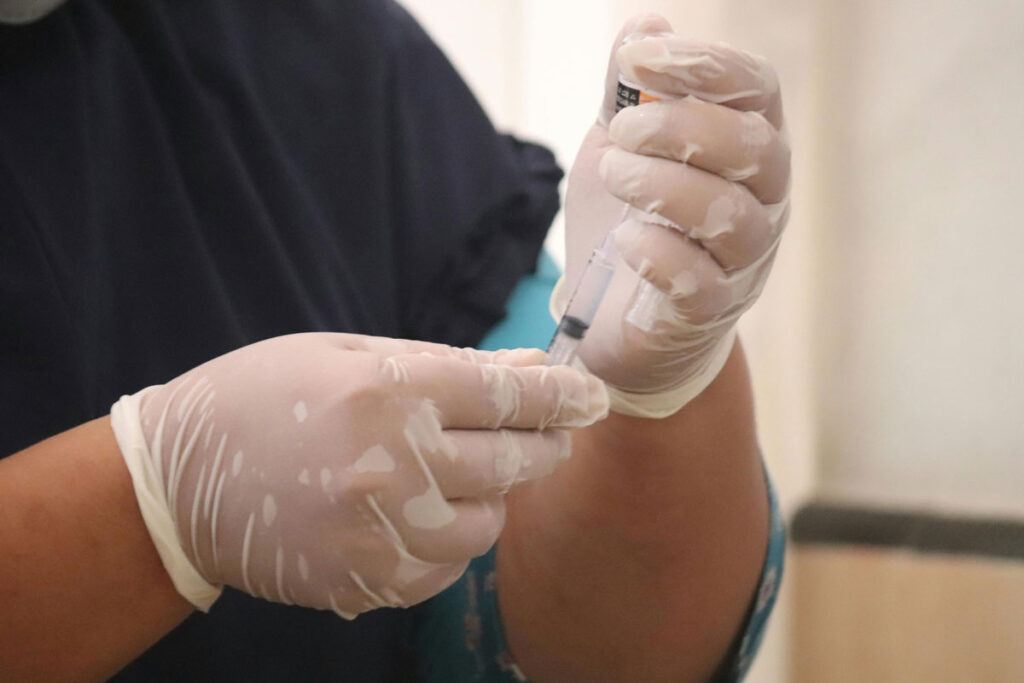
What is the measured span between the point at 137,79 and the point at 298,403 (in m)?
0.31

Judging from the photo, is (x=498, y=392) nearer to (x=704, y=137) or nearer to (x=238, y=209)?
(x=704, y=137)

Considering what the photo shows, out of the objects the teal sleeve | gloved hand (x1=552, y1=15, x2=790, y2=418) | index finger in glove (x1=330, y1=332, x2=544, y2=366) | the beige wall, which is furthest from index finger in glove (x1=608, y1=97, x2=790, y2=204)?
the beige wall

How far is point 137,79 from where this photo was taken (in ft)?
1.72

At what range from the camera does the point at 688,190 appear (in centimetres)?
40

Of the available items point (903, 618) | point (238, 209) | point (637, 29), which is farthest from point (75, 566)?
point (903, 618)

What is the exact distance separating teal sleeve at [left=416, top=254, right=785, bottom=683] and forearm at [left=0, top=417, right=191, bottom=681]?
0.87ft

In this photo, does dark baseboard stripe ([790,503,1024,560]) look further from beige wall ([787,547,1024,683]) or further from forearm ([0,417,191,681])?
forearm ([0,417,191,681])

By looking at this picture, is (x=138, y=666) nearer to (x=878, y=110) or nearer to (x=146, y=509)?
(x=146, y=509)

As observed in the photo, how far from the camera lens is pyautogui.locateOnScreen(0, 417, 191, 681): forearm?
13.0 inches

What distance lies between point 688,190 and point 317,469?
9.2 inches

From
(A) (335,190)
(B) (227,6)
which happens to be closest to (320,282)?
(A) (335,190)

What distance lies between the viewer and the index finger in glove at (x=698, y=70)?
1.28ft

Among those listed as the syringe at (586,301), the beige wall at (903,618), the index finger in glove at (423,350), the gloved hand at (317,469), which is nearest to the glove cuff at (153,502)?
the gloved hand at (317,469)

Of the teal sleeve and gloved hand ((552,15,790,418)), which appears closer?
gloved hand ((552,15,790,418))
